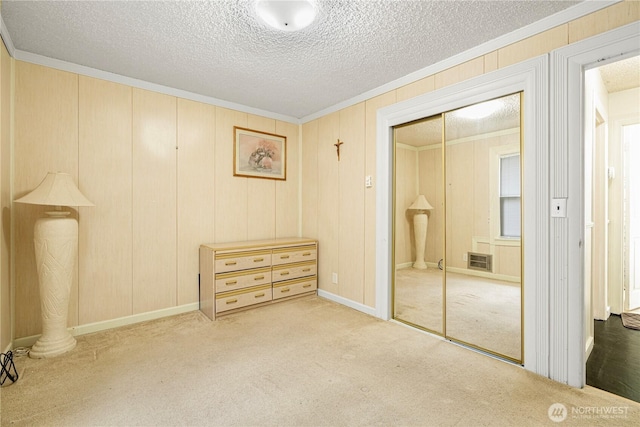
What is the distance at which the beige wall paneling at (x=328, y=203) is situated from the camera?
3713 millimetres

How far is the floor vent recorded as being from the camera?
2.42m

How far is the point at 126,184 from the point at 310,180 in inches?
86.9

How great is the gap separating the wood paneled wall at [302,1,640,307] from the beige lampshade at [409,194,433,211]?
450 mm

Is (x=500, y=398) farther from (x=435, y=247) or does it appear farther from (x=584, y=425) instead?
(x=435, y=247)

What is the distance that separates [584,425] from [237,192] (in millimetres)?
3579

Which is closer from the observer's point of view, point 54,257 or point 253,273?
point 54,257

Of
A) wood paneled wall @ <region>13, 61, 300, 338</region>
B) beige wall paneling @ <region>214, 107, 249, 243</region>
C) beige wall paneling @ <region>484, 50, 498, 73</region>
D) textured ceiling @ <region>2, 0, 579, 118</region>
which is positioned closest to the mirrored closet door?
beige wall paneling @ <region>484, 50, 498, 73</region>

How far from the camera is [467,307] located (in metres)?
2.57

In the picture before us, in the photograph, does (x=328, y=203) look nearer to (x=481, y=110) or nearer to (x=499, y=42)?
(x=481, y=110)

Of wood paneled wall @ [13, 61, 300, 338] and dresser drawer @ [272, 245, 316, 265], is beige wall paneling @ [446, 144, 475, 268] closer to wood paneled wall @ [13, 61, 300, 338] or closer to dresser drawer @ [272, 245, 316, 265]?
dresser drawer @ [272, 245, 316, 265]

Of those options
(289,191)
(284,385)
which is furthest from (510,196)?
(289,191)

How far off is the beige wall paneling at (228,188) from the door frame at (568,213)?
10.3 ft

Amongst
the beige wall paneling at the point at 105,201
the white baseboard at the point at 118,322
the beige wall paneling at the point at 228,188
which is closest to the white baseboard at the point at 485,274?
the beige wall paneling at the point at 228,188

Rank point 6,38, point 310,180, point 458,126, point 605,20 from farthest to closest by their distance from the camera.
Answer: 1. point 310,180
2. point 458,126
3. point 6,38
4. point 605,20
